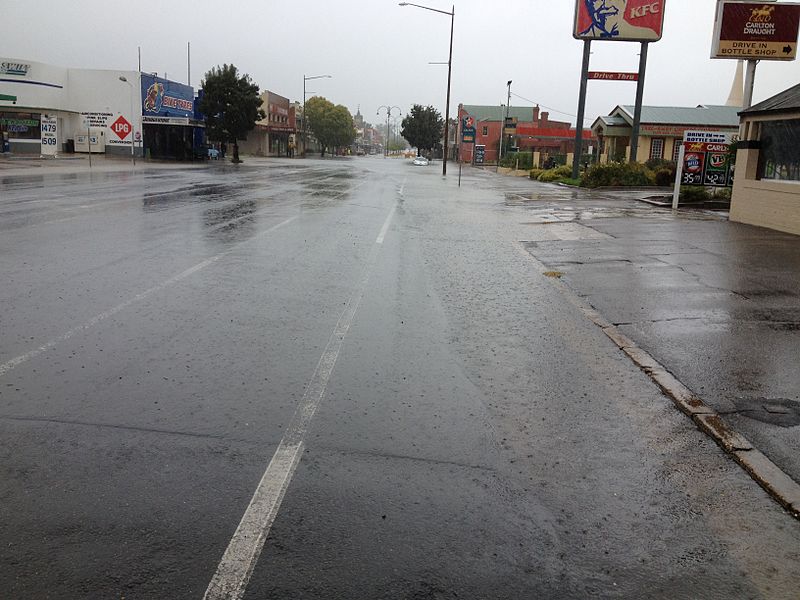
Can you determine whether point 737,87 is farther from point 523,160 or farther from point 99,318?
point 99,318

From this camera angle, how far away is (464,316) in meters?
8.05

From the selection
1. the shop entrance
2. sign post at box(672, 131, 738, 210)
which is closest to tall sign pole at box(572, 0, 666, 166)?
sign post at box(672, 131, 738, 210)

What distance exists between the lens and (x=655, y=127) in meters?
51.8

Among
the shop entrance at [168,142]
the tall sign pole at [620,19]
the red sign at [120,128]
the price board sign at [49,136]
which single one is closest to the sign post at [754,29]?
the tall sign pole at [620,19]

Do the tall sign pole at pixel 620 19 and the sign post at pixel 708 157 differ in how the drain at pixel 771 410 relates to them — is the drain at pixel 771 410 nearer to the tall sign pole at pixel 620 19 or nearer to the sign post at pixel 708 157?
the sign post at pixel 708 157

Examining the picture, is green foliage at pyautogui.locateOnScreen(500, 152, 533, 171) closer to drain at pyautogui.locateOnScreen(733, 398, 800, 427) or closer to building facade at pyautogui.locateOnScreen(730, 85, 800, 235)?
building facade at pyautogui.locateOnScreen(730, 85, 800, 235)

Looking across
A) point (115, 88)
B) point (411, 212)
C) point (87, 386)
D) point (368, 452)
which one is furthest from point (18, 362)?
point (115, 88)

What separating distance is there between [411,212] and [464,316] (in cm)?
1263

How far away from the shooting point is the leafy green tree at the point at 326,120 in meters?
119

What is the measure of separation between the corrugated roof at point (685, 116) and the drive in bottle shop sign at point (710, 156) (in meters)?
29.5

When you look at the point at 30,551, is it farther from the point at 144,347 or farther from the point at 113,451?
the point at 144,347

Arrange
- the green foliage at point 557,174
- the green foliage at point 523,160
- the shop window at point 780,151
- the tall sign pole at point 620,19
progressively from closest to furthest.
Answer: the shop window at point 780,151, the tall sign pole at point 620,19, the green foliage at point 557,174, the green foliage at point 523,160

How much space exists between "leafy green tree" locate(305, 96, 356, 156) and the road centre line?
116 metres

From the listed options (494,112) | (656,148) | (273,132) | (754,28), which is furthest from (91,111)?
(494,112)
